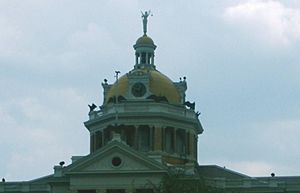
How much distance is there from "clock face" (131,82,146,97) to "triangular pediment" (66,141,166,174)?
542 inches

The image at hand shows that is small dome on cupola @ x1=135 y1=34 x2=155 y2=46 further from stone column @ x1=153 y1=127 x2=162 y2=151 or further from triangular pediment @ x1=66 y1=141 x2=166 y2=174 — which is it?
triangular pediment @ x1=66 y1=141 x2=166 y2=174

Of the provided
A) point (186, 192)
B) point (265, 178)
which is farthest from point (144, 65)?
point (186, 192)

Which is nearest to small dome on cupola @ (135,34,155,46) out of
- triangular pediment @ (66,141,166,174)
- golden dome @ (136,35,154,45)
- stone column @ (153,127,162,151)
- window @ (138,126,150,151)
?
Answer: golden dome @ (136,35,154,45)

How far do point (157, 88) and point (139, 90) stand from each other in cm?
199

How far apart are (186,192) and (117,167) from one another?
3617cm

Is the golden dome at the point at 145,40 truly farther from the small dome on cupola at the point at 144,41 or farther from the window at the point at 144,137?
the window at the point at 144,137

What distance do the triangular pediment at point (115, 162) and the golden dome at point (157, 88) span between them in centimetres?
1397

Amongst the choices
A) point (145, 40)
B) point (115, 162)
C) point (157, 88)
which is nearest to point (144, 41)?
point (145, 40)

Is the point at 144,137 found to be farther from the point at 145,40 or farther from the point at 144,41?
the point at 145,40

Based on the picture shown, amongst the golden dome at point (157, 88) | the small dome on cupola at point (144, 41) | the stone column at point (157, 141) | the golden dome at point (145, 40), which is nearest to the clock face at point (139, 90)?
the golden dome at point (157, 88)

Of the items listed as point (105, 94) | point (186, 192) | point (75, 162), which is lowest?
point (186, 192)

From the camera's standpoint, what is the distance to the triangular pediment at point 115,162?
100375mm

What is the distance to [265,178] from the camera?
111250mm

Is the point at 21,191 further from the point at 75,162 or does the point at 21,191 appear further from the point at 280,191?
the point at 280,191
